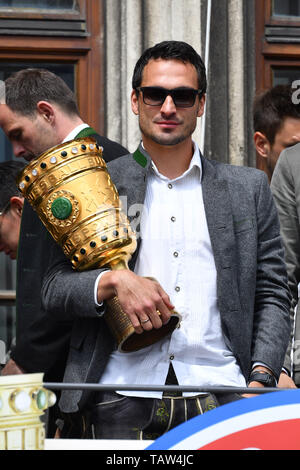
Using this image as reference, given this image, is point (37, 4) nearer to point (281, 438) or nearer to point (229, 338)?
point (229, 338)

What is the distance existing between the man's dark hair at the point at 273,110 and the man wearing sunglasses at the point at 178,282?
1063 millimetres

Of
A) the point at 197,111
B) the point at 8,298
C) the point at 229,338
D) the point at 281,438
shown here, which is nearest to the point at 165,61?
the point at 197,111

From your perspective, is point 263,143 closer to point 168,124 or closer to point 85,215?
point 168,124

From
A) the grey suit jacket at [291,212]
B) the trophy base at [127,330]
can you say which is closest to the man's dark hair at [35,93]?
the grey suit jacket at [291,212]

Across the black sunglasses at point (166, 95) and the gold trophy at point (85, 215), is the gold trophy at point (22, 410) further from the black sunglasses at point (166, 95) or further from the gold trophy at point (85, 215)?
the black sunglasses at point (166, 95)

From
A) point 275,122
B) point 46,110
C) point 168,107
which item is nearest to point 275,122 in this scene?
point 275,122

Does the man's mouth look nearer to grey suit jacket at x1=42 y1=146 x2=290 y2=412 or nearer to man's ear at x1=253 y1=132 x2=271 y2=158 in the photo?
grey suit jacket at x1=42 y1=146 x2=290 y2=412

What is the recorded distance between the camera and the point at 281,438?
2.12 metres

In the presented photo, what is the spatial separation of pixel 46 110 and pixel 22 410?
70.3 inches

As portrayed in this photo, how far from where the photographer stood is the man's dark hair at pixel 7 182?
12.6 feet

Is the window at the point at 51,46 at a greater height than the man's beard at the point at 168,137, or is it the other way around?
the man's beard at the point at 168,137

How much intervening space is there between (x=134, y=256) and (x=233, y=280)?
28 centimetres

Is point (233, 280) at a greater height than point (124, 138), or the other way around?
point (233, 280)
